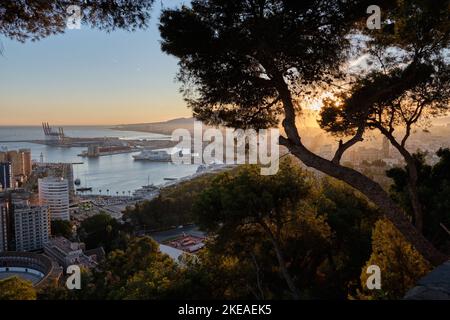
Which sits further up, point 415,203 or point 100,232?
point 415,203

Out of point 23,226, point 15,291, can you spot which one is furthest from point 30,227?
point 15,291

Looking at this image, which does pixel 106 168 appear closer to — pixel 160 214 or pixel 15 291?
pixel 160 214

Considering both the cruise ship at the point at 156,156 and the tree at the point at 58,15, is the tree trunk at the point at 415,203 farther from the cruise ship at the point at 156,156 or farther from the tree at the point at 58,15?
the cruise ship at the point at 156,156

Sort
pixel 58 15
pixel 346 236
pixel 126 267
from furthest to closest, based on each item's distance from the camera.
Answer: pixel 126 267 → pixel 346 236 → pixel 58 15

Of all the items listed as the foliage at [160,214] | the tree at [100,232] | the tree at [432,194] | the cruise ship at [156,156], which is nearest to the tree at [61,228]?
the tree at [100,232]

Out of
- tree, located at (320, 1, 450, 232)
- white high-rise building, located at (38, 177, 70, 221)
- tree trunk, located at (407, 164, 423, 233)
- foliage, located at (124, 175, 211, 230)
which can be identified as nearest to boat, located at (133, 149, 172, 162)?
white high-rise building, located at (38, 177, 70, 221)

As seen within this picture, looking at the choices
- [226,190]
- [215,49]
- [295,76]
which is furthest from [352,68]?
[226,190]
